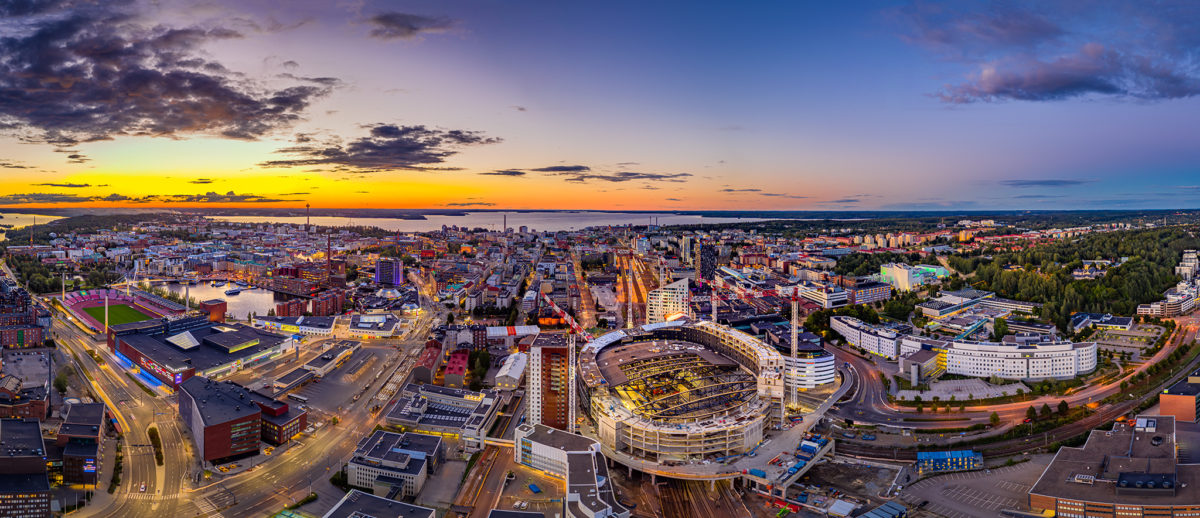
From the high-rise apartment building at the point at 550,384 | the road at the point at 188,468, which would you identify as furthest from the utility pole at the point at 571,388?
the road at the point at 188,468

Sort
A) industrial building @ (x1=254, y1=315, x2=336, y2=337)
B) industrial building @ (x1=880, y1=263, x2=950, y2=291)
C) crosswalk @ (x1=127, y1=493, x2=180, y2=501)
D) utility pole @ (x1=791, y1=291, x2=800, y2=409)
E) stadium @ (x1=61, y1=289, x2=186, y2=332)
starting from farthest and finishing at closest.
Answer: industrial building @ (x1=880, y1=263, x2=950, y2=291)
stadium @ (x1=61, y1=289, x2=186, y2=332)
industrial building @ (x1=254, y1=315, x2=336, y2=337)
utility pole @ (x1=791, y1=291, x2=800, y2=409)
crosswalk @ (x1=127, y1=493, x2=180, y2=501)

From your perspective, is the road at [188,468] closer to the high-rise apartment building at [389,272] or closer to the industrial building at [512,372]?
the industrial building at [512,372]

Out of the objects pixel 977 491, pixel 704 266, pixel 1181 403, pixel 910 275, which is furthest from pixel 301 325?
pixel 910 275

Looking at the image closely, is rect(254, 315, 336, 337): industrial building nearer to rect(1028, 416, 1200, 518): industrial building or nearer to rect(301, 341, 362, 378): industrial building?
rect(301, 341, 362, 378): industrial building

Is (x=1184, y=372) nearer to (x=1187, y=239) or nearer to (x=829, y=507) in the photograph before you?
(x=829, y=507)

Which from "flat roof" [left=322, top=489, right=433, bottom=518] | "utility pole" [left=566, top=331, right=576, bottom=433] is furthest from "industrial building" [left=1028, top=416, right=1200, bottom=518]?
"flat roof" [left=322, top=489, right=433, bottom=518]
